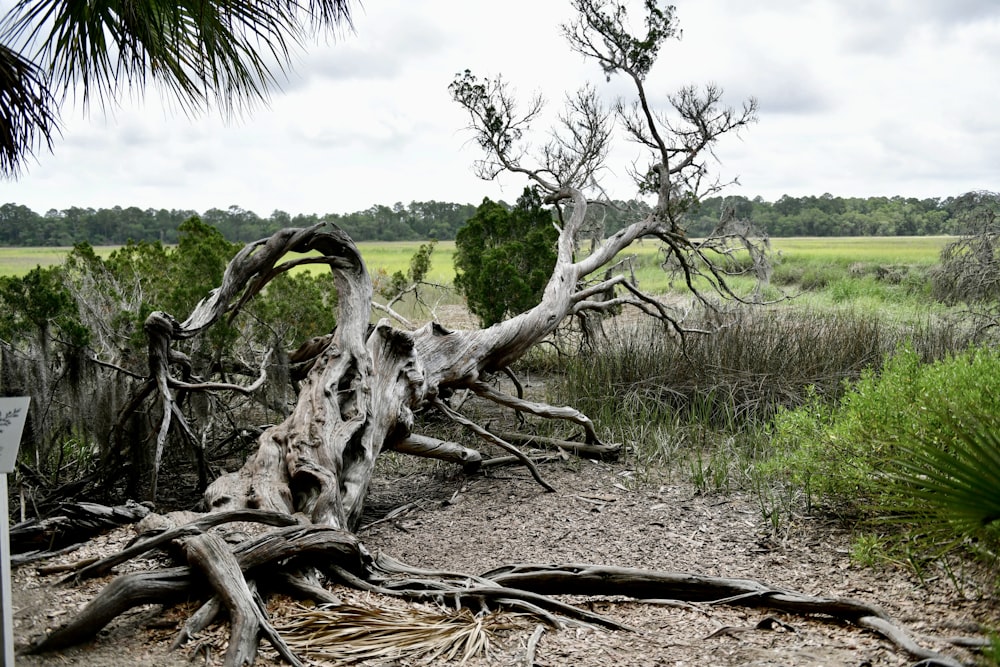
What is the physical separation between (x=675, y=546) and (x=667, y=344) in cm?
349

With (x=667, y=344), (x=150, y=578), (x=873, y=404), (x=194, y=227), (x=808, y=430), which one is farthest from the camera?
(x=667, y=344)

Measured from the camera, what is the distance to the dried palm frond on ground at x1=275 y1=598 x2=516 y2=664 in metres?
3.09

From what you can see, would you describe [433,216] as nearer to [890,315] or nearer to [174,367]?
[890,315]

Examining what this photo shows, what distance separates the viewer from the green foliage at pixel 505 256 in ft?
28.1

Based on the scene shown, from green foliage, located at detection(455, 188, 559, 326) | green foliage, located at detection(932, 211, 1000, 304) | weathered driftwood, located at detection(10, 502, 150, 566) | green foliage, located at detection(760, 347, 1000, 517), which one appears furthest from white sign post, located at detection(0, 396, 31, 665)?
green foliage, located at detection(932, 211, 1000, 304)

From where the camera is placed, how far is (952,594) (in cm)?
382

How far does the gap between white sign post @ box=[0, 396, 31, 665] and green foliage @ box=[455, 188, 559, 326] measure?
6.26 meters

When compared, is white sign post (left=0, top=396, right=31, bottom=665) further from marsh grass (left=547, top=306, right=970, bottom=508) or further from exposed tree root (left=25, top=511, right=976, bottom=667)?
marsh grass (left=547, top=306, right=970, bottom=508)

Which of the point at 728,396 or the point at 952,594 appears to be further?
the point at 728,396

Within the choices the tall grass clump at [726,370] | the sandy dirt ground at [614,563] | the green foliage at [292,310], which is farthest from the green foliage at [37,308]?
the tall grass clump at [726,370]

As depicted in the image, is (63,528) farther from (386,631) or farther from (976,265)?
(976,265)

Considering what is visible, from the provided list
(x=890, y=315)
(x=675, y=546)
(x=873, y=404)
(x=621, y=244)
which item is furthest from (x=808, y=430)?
(x=890, y=315)

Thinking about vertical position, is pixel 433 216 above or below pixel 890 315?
above

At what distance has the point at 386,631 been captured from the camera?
128 inches
